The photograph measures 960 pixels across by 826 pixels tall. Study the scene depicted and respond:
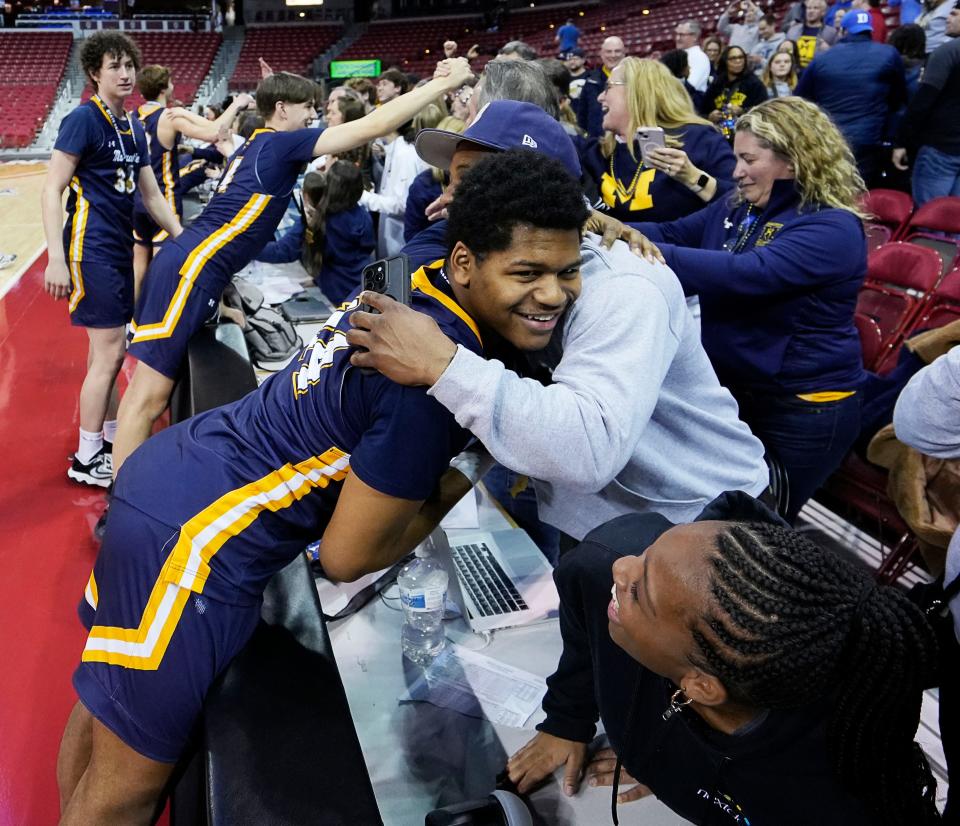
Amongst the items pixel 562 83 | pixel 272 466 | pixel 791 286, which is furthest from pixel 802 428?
pixel 562 83

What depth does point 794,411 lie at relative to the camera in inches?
86.8

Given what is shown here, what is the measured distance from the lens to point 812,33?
7.70m

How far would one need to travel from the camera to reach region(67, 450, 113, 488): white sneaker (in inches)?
131

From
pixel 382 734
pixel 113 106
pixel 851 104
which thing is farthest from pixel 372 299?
pixel 851 104

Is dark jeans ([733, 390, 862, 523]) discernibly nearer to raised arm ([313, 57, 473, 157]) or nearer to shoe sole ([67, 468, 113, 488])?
raised arm ([313, 57, 473, 157])

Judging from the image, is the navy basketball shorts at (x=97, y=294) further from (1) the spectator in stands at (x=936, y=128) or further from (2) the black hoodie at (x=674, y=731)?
(1) the spectator in stands at (x=936, y=128)

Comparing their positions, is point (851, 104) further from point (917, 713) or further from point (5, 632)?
point (5, 632)

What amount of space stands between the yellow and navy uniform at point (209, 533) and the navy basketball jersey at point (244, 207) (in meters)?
1.77

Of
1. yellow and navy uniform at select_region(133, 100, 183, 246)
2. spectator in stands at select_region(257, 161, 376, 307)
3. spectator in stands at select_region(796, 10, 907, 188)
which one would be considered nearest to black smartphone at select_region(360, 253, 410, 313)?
spectator in stands at select_region(257, 161, 376, 307)

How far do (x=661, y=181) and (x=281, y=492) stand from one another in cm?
232

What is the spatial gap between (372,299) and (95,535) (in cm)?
234

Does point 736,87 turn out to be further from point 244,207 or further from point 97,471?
point 97,471

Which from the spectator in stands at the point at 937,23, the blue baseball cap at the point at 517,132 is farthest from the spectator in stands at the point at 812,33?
the blue baseball cap at the point at 517,132

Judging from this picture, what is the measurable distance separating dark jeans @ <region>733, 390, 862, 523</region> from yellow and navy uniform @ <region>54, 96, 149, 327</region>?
100 inches
